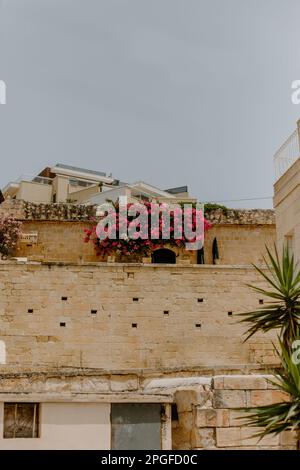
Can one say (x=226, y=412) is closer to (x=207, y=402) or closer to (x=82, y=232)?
(x=207, y=402)

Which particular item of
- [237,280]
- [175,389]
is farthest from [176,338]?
[175,389]

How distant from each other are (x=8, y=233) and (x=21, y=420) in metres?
16.2

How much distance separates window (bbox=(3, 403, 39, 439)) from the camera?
9.42 meters

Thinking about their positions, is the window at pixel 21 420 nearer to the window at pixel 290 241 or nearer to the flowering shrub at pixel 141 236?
the window at pixel 290 241

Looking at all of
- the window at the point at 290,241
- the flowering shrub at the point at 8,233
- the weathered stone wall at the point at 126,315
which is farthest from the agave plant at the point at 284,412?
the flowering shrub at the point at 8,233

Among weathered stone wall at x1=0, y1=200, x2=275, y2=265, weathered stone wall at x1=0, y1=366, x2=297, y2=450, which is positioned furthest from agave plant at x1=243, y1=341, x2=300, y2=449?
weathered stone wall at x1=0, y1=200, x2=275, y2=265

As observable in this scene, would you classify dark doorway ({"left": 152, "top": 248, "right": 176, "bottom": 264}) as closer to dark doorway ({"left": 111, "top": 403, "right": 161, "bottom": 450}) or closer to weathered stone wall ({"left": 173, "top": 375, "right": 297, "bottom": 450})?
dark doorway ({"left": 111, "top": 403, "right": 161, "bottom": 450})

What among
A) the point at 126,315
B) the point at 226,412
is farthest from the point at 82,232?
the point at 226,412

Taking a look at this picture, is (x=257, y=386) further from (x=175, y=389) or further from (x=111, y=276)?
(x=111, y=276)

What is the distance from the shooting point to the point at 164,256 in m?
26.2

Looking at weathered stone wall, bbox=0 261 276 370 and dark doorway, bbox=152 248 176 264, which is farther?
dark doorway, bbox=152 248 176 264

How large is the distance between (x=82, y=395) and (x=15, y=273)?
10.8 meters

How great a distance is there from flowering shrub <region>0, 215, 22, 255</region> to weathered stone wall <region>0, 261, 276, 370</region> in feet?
16.8

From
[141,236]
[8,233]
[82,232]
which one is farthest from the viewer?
[82,232]
